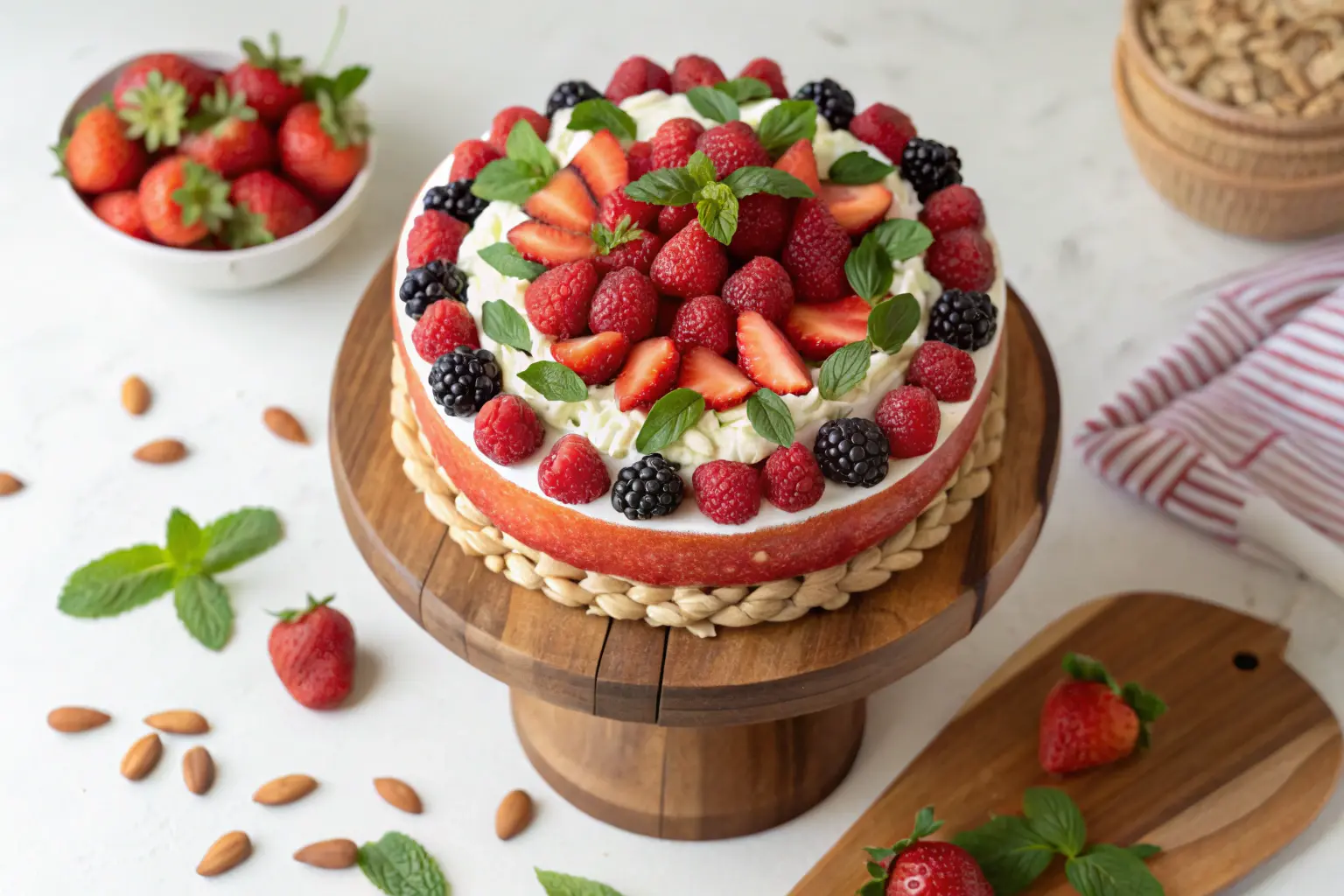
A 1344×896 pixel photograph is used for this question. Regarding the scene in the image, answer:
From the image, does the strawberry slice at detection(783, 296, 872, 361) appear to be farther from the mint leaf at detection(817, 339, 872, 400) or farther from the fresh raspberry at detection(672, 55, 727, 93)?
the fresh raspberry at detection(672, 55, 727, 93)

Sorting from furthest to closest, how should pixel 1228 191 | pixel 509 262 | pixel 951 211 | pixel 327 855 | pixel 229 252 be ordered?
pixel 1228 191
pixel 229 252
pixel 327 855
pixel 951 211
pixel 509 262

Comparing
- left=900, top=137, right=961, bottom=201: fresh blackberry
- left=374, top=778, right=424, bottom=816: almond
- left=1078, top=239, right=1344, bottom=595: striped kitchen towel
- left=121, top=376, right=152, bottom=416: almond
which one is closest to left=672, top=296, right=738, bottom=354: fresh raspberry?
left=900, top=137, right=961, bottom=201: fresh blackberry

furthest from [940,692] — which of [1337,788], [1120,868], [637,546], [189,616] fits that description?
[189,616]

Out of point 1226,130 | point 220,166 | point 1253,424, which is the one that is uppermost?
point 1226,130

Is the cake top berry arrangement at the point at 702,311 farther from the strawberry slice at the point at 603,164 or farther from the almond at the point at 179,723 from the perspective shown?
the almond at the point at 179,723

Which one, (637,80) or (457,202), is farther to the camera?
(637,80)

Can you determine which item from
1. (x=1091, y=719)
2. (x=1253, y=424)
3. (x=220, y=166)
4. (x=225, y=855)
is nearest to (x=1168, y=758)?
(x=1091, y=719)

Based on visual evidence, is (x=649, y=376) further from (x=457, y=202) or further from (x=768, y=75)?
(x=768, y=75)

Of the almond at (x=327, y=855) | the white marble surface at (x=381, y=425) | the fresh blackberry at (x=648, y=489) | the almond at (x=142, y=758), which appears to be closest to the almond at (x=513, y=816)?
the white marble surface at (x=381, y=425)
